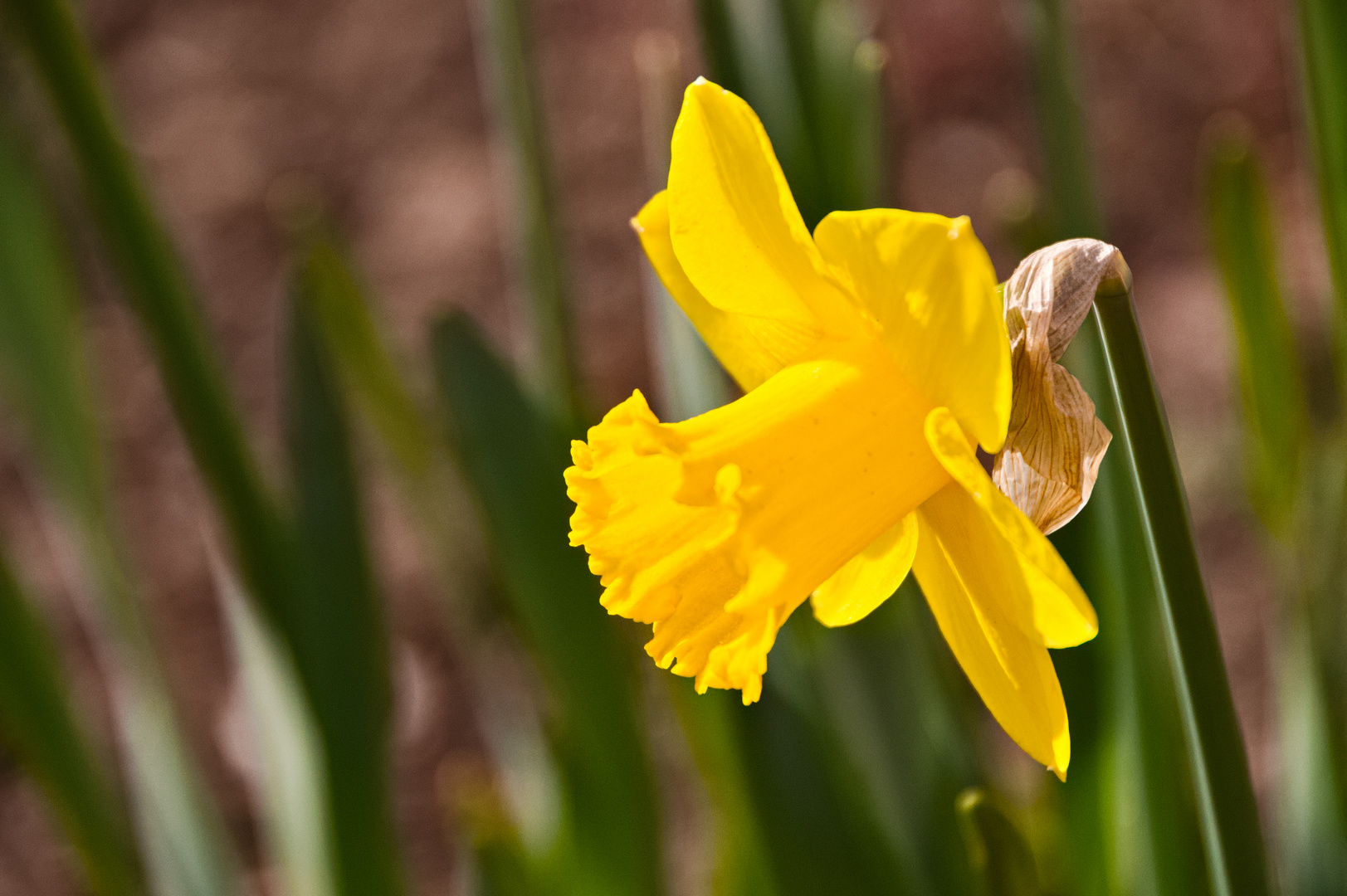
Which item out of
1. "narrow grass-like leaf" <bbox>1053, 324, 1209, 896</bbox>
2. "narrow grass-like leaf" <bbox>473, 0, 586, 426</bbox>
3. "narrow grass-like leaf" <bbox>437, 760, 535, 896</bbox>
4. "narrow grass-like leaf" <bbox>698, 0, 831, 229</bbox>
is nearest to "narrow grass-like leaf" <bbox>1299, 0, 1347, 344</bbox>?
"narrow grass-like leaf" <bbox>1053, 324, 1209, 896</bbox>

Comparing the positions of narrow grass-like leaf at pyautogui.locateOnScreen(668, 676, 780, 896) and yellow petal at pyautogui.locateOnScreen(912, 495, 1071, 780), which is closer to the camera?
yellow petal at pyautogui.locateOnScreen(912, 495, 1071, 780)

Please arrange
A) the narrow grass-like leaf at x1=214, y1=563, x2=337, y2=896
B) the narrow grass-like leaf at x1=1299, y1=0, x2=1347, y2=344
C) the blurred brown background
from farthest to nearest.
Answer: the blurred brown background < the narrow grass-like leaf at x1=214, y1=563, x2=337, y2=896 < the narrow grass-like leaf at x1=1299, y1=0, x2=1347, y2=344

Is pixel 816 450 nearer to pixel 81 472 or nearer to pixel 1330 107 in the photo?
pixel 1330 107

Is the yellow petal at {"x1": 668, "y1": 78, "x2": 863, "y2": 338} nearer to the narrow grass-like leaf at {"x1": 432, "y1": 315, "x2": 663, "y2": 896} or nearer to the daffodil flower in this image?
the daffodil flower

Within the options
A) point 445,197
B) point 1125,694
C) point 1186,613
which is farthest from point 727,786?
point 445,197

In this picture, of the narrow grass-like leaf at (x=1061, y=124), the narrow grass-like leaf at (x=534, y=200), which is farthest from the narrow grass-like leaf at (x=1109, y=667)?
the narrow grass-like leaf at (x=534, y=200)

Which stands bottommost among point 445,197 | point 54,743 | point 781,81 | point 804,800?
point 804,800

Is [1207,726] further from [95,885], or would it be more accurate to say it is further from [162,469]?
[162,469]
